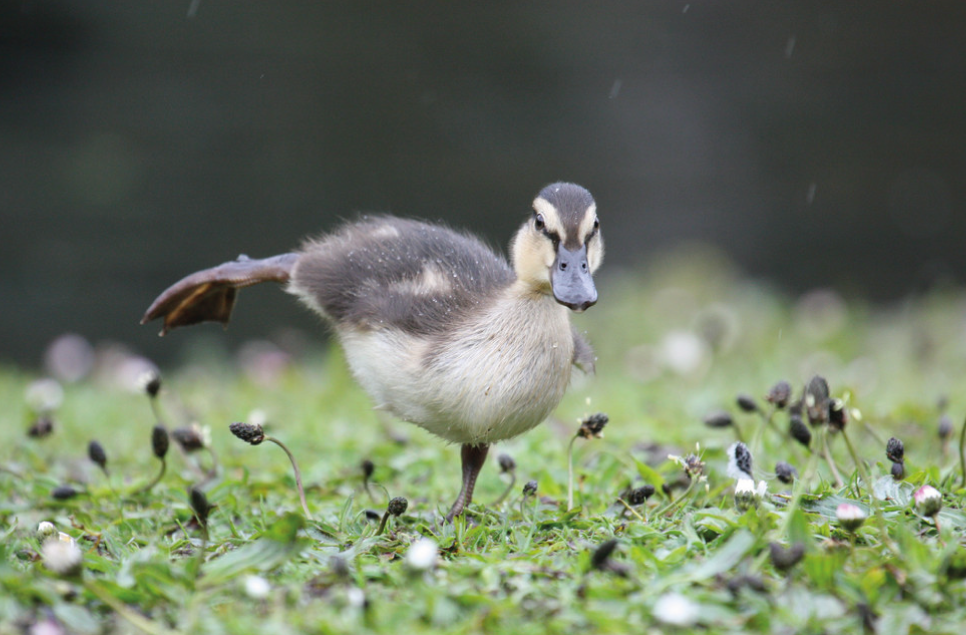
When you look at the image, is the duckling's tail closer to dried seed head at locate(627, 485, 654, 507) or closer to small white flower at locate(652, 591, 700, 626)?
dried seed head at locate(627, 485, 654, 507)

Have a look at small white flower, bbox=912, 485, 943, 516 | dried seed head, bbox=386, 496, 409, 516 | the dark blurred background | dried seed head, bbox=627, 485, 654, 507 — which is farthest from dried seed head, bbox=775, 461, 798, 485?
the dark blurred background

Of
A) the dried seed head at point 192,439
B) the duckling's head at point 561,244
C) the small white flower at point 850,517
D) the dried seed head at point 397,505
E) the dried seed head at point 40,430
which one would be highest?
the duckling's head at point 561,244

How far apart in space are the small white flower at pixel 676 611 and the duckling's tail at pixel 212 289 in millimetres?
2192

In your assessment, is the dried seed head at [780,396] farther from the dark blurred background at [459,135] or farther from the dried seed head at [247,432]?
the dark blurred background at [459,135]

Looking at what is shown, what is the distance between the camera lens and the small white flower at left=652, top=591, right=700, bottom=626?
242 cm

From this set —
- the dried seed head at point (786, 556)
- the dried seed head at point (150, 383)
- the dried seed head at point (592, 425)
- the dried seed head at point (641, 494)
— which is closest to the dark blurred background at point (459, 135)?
the dried seed head at point (150, 383)

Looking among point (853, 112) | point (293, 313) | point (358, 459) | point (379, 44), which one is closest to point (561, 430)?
point (358, 459)

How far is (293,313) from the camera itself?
35.1 feet

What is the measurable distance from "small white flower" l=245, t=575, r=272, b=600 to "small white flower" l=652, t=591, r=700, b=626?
101 cm

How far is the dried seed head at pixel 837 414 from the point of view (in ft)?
11.3

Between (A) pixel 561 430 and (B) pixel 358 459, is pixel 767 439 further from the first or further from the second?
(B) pixel 358 459

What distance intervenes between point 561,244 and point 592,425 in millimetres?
716

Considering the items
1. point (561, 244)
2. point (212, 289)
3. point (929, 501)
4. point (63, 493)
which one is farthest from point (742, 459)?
point (63, 493)

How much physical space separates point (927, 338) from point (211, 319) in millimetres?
4523
